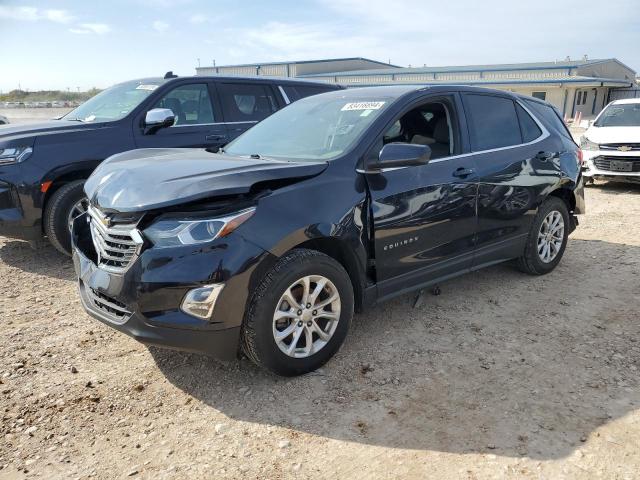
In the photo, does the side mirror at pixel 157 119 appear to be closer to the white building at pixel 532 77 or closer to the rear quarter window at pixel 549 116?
the rear quarter window at pixel 549 116

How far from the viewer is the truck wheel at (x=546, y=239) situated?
16.5 feet

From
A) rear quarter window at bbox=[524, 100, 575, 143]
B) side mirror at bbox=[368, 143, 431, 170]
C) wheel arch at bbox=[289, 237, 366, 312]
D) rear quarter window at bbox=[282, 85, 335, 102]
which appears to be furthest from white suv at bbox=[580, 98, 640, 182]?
wheel arch at bbox=[289, 237, 366, 312]

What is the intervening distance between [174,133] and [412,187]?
11.3 ft

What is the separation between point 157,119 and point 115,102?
101cm

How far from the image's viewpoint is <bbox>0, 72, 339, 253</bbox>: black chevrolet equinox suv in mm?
5141

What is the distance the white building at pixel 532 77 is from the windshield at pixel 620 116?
62.7ft

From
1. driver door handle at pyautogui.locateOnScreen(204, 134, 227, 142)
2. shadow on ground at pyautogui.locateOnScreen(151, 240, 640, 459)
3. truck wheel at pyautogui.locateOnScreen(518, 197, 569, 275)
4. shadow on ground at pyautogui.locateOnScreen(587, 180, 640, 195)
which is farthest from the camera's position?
shadow on ground at pyautogui.locateOnScreen(587, 180, 640, 195)

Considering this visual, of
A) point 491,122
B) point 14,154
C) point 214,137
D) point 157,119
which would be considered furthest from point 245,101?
point 491,122

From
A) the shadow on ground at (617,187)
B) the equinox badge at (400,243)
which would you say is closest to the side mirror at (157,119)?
the equinox badge at (400,243)

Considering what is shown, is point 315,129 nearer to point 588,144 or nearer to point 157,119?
point 157,119

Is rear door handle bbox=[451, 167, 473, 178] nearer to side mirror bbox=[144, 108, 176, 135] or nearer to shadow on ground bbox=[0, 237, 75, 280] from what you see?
side mirror bbox=[144, 108, 176, 135]

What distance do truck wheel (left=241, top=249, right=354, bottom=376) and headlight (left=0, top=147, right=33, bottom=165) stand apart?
3.45 meters

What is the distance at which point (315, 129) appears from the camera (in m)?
4.08

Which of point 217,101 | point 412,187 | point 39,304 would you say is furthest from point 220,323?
point 217,101
